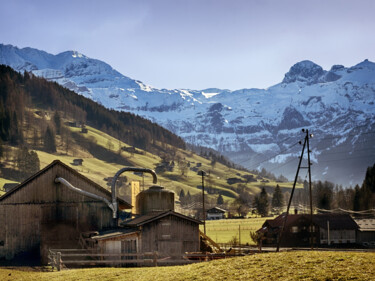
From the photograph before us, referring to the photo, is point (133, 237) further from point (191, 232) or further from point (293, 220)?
point (293, 220)

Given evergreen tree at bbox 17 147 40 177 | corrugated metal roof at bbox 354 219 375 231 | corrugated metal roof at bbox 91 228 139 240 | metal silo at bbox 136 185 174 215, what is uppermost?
evergreen tree at bbox 17 147 40 177

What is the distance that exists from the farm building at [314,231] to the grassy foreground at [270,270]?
210 feet

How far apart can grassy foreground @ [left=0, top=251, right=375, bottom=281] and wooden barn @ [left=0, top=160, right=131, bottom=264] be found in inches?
695

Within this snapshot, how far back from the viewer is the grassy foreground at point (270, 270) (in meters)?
27.5

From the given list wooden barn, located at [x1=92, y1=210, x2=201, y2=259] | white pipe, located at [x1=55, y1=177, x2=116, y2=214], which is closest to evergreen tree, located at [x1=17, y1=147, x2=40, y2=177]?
white pipe, located at [x1=55, y1=177, x2=116, y2=214]

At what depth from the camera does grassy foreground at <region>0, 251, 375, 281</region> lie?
27547 millimetres

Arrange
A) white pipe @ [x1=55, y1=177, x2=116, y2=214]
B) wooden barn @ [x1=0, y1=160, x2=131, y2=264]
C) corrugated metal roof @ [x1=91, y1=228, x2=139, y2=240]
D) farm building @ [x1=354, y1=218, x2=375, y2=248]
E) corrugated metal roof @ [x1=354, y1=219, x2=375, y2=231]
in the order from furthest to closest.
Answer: corrugated metal roof @ [x1=354, y1=219, x2=375, y2=231]
farm building @ [x1=354, y1=218, x2=375, y2=248]
white pipe @ [x1=55, y1=177, x2=116, y2=214]
wooden barn @ [x1=0, y1=160, x2=131, y2=264]
corrugated metal roof @ [x1=91, y1=228, x2=139, y2=240]

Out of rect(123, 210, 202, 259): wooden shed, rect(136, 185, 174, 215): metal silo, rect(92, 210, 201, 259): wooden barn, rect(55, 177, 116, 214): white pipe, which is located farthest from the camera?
rect(136, 185, 174, 215): metal silo

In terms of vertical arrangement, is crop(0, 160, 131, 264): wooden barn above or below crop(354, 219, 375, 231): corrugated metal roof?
above

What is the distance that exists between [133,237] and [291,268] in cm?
2723

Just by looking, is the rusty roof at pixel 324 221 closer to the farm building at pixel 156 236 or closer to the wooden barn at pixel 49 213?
the farm building at pixel 156 236

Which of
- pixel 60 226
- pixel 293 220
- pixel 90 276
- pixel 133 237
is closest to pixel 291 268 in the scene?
pixel 90 276

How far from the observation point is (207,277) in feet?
102

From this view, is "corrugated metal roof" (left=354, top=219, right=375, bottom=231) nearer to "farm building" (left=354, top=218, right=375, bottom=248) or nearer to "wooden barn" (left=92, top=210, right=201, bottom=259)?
"farm building" (left=354, top=218, right=375, bottom=248)
